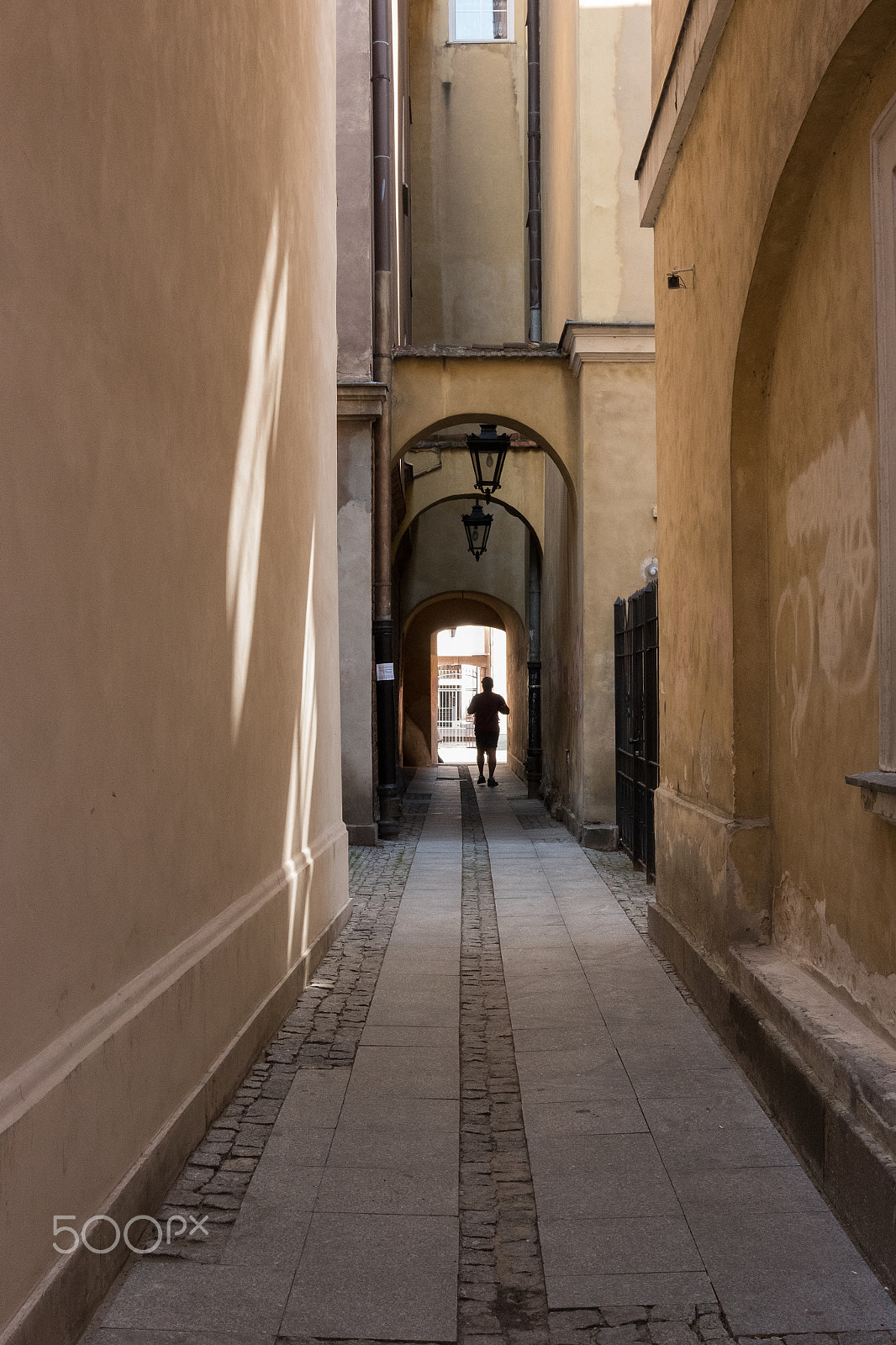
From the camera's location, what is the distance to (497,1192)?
3.68 metres

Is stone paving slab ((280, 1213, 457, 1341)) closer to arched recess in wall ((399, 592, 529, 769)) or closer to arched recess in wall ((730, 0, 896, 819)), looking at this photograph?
arched recess in wall ((730, 0, 896, 819))

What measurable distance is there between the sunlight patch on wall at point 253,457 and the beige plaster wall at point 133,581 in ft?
0.08

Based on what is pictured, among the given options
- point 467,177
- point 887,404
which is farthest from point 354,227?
point 887,404

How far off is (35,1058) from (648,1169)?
2.02 meters

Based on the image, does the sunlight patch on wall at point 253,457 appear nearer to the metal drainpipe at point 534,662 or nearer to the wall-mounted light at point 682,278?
the wall-mounted light at point 682,278

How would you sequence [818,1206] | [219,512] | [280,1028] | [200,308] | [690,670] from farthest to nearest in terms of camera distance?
[690,670] < [280,1028] < [219,512] < [200,308] < [818,1206]

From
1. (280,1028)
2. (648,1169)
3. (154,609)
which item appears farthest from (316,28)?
(648,1169)

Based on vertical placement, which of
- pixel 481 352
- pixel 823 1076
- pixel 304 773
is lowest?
pixel 823 1076

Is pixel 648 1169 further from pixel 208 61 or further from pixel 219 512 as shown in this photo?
pixel 208 61

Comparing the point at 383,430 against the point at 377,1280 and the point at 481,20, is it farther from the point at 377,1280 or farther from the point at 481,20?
the point at 481,20

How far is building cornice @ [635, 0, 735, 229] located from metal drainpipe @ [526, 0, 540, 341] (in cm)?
986

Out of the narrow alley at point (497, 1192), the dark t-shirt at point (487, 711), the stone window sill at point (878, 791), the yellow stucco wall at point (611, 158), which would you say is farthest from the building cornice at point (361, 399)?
the dark t-shirt at point (487, 711)

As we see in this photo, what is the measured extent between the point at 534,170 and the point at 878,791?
15613 mm

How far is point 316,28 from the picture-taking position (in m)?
7.75
